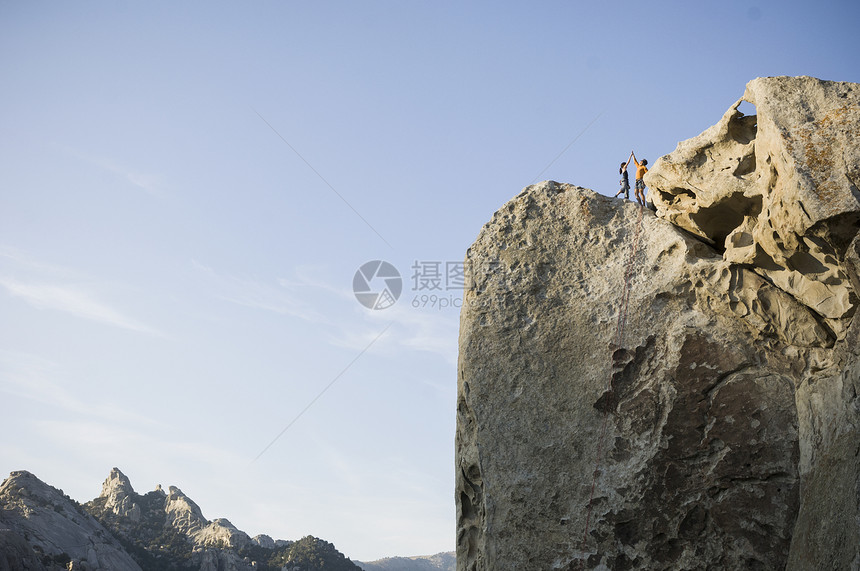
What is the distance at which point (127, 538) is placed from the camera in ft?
147

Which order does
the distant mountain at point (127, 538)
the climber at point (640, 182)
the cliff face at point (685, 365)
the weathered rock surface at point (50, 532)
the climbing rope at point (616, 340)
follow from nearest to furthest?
the cliff face at point (685, 365)
the climbing rope at point (616, 340)
the climber at point (640, 182)
the weathered rock surface at point (50, 532)
the distant mountain at point (127, 538)

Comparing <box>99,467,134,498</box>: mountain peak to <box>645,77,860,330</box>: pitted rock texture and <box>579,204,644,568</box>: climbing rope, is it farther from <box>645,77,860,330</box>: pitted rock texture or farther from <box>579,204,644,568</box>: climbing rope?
<box>645,77,860,330</box>: pitted rock texture

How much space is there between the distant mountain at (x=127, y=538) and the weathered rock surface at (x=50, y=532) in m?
0.05

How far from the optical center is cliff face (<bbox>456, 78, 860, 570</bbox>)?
648cm

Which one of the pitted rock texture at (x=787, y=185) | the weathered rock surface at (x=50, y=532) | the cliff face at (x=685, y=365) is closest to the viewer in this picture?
the pitted rock texture at (x=787, y=185)

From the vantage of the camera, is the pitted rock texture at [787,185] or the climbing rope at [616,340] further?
the climbing rope at [616,340]

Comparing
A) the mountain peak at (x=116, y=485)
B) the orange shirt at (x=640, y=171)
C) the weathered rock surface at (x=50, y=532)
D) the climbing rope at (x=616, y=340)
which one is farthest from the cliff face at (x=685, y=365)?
the mountain peak at (x=116, y=485)

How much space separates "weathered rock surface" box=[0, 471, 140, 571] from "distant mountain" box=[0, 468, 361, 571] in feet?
0.16

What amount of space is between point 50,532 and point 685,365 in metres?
39.5

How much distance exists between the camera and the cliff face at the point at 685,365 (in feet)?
21.2

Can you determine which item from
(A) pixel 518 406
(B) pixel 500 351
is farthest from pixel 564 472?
(B) pixel 500 351

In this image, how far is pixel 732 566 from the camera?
271 inches

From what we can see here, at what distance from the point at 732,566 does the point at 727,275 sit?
3140 mm

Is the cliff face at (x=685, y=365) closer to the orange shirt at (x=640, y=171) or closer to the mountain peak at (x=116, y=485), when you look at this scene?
the orange shirt at (x=640, y=171)
